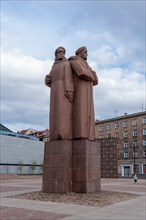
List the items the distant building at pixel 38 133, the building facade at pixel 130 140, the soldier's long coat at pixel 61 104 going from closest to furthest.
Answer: the soldier's long coat at pixel 61 104
the building facade at pixel 130 140
the distant building at pixel 38 133

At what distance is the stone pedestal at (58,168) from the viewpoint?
43.0 feet

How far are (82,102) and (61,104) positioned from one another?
101 cm

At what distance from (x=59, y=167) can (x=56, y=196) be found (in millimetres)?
1511

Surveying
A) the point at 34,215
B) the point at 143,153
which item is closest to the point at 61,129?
the point at 34,215

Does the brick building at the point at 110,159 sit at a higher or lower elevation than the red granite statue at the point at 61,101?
lower

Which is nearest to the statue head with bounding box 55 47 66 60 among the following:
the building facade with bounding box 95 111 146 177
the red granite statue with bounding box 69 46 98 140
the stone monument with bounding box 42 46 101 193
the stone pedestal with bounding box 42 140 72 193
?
the stone monument with bounding box 42 46 101 193

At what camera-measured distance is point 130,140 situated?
66.8 meters

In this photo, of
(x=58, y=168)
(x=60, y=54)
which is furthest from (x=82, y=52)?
(x=58, y=168)

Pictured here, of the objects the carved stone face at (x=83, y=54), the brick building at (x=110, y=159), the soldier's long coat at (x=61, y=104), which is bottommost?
the brick building at (x=110, y=159)

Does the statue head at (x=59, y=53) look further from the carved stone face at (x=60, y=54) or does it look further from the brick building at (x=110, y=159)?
the brick building at (x=110, y=159)

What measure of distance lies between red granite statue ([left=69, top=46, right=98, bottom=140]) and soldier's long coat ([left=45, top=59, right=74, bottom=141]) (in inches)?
10.4

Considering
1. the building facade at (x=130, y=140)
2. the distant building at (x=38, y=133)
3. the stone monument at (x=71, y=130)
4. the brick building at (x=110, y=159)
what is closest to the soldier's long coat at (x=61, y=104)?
the stone monument at (x=71, y=130)

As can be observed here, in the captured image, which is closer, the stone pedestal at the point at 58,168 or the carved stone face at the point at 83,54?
the stone pedestal at the point at 58,168

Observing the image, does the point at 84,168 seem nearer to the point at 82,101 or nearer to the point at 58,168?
the point at 58,168
